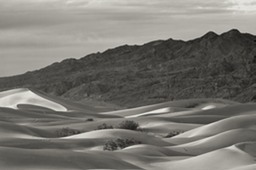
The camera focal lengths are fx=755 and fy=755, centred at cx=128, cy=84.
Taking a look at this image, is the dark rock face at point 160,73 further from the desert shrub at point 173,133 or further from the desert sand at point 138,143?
the desert shrub at point 173,133

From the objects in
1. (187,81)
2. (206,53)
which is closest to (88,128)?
(187,81)

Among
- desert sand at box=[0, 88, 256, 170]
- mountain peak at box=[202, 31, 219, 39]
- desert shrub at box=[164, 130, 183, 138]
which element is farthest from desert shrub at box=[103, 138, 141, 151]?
mountain peak at box=[202, 31, 219, 39]

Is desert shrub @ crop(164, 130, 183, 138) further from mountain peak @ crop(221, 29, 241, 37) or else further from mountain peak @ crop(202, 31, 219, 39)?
mountain peak @ crop(202, 31, 219, 39)

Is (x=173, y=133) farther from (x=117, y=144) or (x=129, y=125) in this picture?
(x=117, y=144)

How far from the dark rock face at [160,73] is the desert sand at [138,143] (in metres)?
63.5

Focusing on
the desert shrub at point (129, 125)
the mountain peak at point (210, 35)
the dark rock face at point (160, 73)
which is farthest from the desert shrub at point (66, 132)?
the mountain peak at point (210, 35)

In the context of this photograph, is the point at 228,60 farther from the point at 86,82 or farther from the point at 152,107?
the point at 152,107

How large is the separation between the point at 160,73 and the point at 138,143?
11355 cm

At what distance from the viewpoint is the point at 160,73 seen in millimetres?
140375

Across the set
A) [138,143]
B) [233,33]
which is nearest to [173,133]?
[138,143]

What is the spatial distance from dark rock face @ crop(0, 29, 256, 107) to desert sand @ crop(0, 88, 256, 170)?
63.5 m

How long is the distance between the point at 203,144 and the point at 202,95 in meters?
85.6

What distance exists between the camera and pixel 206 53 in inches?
6211

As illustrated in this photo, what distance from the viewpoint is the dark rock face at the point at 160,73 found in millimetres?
116812
